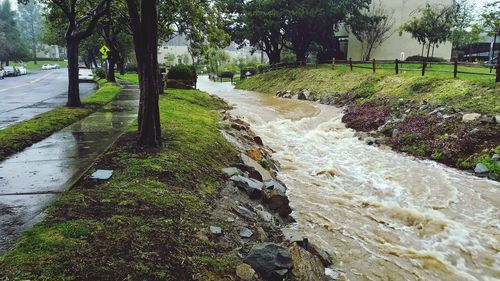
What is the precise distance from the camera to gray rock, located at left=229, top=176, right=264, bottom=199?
7.13 meters

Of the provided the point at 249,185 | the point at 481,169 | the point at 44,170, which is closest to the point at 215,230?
the point at 249,185

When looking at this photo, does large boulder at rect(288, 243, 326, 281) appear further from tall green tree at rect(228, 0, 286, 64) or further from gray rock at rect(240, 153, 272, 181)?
tall green tree at rect(228, 0, 286, 64)

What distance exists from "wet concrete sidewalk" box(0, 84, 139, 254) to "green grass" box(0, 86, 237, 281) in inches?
10.9

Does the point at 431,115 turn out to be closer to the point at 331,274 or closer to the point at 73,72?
the point at 331,274

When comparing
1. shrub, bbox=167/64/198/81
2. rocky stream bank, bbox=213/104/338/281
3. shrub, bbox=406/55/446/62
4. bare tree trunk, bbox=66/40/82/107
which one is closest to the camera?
rocky stream bank, bbox=213/104/338/281

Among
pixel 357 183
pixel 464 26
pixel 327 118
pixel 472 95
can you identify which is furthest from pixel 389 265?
pixel 464 26

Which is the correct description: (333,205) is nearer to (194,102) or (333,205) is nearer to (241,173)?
(241,173)

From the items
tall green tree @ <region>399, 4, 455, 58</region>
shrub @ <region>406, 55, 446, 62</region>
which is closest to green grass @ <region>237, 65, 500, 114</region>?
tall green tree @ <region>399, 4, 455, 58</region>

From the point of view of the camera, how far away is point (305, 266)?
4754mm

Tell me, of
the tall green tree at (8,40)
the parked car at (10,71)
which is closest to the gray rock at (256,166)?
the parked car at (10,71)

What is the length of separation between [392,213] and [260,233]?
346 cm

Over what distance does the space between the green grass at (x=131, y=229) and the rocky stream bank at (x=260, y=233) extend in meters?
0.23

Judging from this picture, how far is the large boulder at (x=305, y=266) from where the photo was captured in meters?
4.55

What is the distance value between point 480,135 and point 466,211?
452cm
